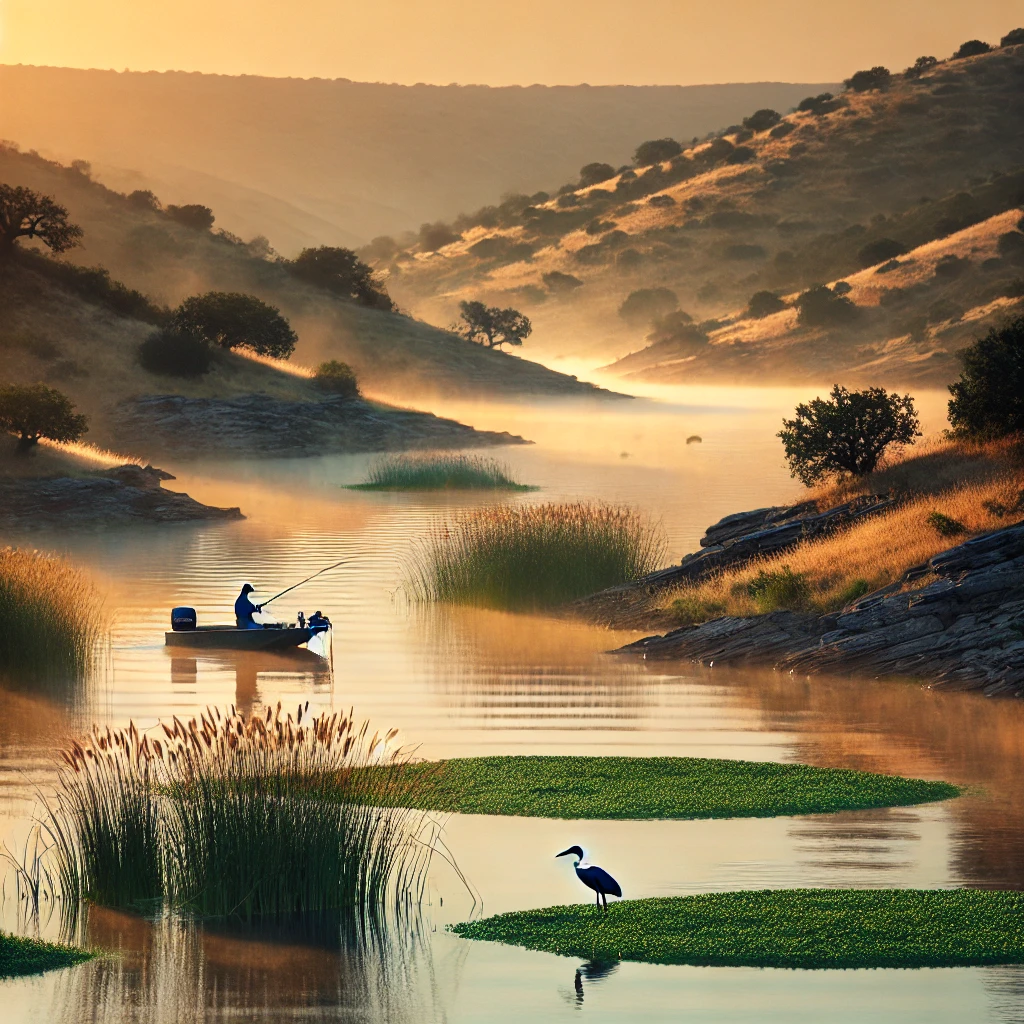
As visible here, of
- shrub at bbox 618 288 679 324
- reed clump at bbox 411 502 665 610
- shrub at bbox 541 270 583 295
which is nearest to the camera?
reed clump at bbox 411 502 665 610

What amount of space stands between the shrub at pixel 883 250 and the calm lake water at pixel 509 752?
110743mm

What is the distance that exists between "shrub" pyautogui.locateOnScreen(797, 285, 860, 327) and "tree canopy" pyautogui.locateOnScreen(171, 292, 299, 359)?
54.8 m

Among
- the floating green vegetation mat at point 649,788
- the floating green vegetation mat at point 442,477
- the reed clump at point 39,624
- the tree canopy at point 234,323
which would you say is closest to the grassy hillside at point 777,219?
the tree canopy at point 234,323

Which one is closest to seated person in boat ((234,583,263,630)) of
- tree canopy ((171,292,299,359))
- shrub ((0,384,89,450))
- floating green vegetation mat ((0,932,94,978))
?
floating green vegetation mat ((0,932,94,978))

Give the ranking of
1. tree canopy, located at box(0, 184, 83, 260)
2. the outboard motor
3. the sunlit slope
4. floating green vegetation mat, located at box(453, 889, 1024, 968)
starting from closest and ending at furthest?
floating green vegetation mat, located at box(453, 889, 1024, 968), the outboard motor, tree canopy, located at box(0, 184, 83, 260), the sunlit slope

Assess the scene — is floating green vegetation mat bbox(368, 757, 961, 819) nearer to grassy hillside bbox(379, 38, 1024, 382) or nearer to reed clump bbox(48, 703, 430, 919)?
reed clump bbox(48, 703, 430, 919)

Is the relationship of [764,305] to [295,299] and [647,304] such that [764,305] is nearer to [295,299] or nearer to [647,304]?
[647,304]

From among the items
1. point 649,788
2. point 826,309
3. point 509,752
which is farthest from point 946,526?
point 826,309

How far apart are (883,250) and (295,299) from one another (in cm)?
5624

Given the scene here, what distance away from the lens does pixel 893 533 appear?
1134 inches

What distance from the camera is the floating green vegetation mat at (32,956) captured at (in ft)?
40.4

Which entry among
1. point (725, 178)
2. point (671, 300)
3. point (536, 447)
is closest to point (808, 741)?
point (536, 447)

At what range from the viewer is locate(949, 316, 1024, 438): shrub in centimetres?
3148

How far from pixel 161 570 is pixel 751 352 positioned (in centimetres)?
10720
